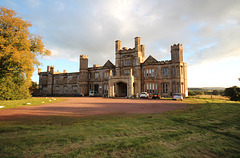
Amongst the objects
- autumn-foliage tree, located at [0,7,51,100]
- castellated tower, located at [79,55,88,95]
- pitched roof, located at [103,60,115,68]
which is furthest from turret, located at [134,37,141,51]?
autumn-foliage tree, located at [0,7,51,100]

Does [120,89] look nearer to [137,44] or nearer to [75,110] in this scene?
[137,44]

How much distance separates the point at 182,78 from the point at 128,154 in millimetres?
34039

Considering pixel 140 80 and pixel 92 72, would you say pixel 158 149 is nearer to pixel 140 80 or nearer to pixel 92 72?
pixel 140 80

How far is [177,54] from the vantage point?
33.5 m

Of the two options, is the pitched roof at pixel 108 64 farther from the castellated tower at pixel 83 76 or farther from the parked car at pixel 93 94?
the parked car at pixel 93 94

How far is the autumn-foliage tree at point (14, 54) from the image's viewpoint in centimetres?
1817

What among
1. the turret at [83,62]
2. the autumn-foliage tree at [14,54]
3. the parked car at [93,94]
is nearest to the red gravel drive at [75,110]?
the autumn-foliage tree at [14,54]

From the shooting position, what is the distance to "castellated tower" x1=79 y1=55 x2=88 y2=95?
4733cm

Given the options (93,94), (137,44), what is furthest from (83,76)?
(137,44)

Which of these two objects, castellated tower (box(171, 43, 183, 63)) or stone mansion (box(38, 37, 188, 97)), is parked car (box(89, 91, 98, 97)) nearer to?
stone mansion (box(38, 37, 188, 97))

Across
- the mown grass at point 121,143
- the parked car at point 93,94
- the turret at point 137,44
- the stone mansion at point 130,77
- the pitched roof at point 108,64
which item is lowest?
the parked car at point 93,94

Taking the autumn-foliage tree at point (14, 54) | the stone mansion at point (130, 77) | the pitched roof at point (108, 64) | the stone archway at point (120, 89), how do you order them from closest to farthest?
the autumn-foliage tree at point (14, 54)
the stone mansion at point (130, 77)
the stone archway at point (120, 89)
the pitched roof at point (108, 64)

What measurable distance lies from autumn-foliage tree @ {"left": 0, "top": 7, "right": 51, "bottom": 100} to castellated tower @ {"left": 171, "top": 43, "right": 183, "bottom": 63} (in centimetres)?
3090

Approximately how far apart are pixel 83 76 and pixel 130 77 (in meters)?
21.7
